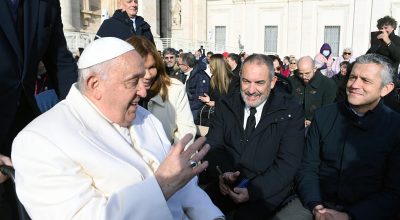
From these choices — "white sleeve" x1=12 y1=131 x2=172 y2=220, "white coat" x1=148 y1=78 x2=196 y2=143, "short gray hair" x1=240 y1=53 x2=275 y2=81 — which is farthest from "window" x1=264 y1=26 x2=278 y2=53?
"white sleeve" x1=12 y1=131 x2=172 y2=220

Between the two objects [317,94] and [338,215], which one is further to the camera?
[317,94]

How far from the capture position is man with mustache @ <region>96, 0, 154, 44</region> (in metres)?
4.70

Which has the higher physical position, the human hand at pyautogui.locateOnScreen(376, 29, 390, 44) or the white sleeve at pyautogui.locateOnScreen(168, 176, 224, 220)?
the human hand at pyautogui.locateOnScreen(376, 29, 390, 44)

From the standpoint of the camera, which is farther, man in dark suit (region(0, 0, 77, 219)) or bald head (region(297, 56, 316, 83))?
bald head (region(297, 56, 316, 83))

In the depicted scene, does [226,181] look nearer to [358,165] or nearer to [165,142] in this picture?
[165,142]

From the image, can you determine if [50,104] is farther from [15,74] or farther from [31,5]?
[31,5]

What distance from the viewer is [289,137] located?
3205 mm

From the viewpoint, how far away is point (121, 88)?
A: 6.74 ft

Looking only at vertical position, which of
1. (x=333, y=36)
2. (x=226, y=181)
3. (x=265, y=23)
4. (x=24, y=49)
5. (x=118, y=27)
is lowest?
(x=226, y=181)

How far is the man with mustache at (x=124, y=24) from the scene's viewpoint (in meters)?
4.70

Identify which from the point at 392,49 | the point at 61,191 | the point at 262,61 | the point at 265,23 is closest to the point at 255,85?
the point at 262,61

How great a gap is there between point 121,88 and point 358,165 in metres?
1.92

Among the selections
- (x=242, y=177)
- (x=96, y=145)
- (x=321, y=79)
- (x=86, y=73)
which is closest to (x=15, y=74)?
(x=86, y=73)

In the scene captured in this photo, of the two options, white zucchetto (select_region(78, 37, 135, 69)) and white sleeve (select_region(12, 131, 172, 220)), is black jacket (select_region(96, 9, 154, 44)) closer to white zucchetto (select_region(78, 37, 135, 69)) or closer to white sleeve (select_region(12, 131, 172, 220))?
white zucchetto (select_region(78, 37, 135, 69))
